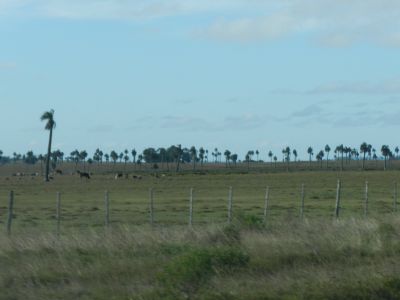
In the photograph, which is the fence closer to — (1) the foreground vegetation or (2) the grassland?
(2) the grassland

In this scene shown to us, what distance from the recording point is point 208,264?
46.7 ft

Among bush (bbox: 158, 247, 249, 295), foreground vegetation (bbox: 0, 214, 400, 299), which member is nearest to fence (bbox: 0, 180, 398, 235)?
foreground vegetation (bbox: 0, 214, 400, 299)

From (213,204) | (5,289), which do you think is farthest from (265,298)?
(213,204)

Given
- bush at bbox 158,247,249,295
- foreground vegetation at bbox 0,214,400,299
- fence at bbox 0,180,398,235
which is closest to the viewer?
foreground vegetation at bbox 0,214,400,299

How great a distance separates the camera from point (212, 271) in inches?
559

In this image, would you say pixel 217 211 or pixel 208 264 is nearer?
pixel 208 264

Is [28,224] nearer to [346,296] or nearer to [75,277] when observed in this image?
[75,277]

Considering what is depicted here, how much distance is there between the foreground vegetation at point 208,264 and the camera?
42.5ft

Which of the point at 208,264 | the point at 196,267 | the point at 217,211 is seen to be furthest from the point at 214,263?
the point at 217,211

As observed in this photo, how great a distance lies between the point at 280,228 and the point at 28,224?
43.4 ft

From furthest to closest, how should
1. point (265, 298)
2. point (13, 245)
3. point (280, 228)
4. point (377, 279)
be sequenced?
point (280, 228) < point (13, 245) < point (377, 279) < point (265, 298)

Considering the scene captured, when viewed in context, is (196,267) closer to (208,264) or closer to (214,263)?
(208,264)

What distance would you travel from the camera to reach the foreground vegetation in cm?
1296

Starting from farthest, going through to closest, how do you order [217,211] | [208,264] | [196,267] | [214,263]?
[217,211]
[214,263]
[208,264]
[196,267]
